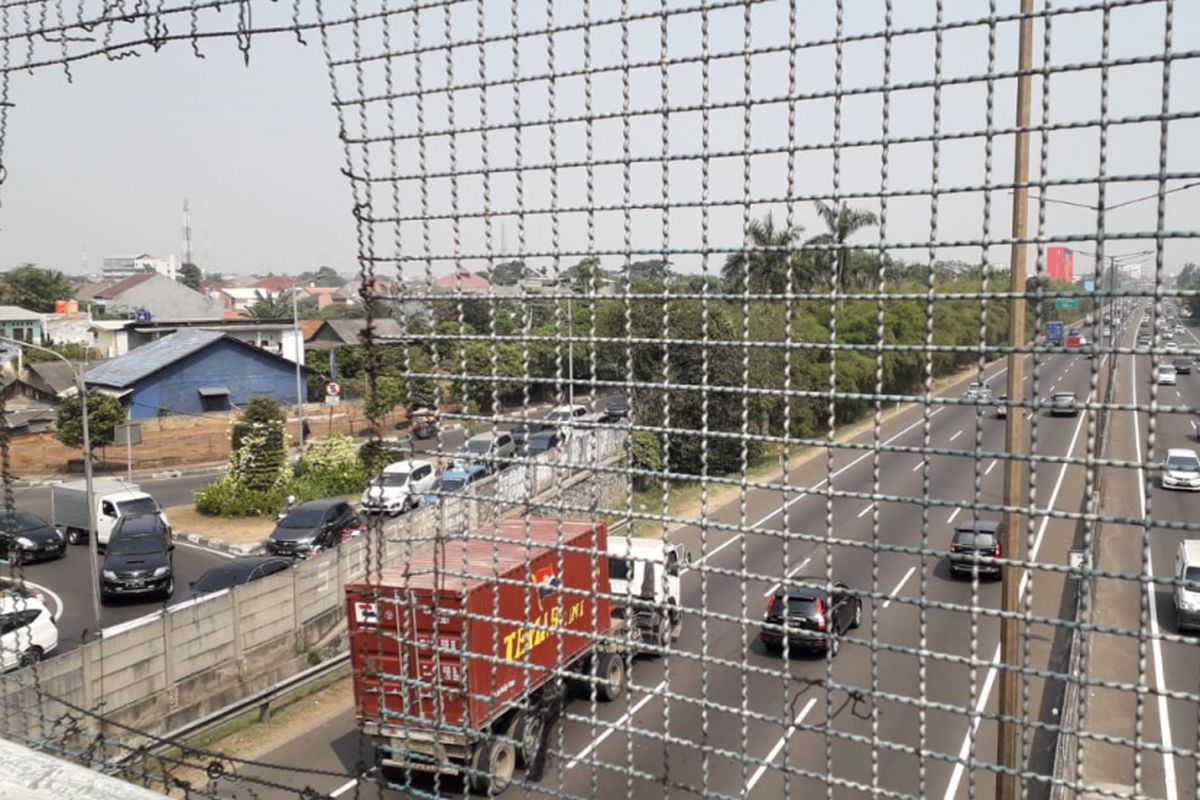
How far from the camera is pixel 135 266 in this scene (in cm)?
13200

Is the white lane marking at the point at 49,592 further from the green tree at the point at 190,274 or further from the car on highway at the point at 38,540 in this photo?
the green tree at the point at 190,274

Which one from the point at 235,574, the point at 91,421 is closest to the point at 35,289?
the point at 91,421

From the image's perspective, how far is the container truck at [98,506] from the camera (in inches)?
750

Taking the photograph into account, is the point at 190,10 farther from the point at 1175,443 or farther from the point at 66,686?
the point at 1175,443

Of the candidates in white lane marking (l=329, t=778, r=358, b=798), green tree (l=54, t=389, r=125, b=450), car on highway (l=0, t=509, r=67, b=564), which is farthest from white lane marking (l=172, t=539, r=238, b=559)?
white lane marking (l=329, t=778, r=358, b=798)

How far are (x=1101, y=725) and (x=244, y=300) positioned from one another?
108213 millimetres

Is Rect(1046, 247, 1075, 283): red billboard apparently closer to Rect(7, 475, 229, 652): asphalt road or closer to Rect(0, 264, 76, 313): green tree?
Rect(7, 475, 229, 652): asphalt road

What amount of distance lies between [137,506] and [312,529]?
4.30m

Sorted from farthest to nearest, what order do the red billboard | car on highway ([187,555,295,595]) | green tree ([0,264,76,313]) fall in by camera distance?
green tree ([0,264,76,313]), car on highway ([187,555,295,595]), the red billboard

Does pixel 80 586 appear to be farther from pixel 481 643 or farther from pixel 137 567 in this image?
pixel 481 643

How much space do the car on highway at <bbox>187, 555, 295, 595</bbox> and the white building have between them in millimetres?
100004

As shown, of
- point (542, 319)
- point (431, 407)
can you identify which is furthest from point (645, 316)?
point (431, 407)

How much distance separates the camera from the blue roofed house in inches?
1299

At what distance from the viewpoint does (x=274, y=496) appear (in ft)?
71.8
